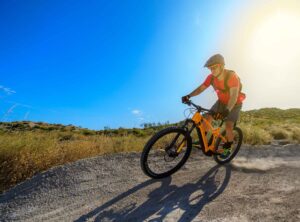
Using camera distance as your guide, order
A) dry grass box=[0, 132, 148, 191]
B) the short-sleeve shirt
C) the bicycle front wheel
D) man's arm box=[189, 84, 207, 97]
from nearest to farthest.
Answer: the bicycle front wheel
the short-sleeve shirt
dry grass box=[0, 132, 148, 191]
man's arm box=[189, 84, 207, 97]

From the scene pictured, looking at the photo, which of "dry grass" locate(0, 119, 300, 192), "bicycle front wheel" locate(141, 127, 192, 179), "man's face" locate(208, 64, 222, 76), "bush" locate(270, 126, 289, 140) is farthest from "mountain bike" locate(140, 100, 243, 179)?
"bush" locate(270, 126, 289, 140)

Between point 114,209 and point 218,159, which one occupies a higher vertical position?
point 218,159

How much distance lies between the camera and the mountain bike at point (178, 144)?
661cm

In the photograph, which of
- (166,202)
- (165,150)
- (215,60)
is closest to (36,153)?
(165,150)

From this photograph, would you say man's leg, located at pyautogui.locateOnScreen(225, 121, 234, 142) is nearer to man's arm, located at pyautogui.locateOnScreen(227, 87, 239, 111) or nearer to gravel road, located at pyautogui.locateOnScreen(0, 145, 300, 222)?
man's arm, located at pyautogui.locateOnScreen(227, 87, 239, 111)

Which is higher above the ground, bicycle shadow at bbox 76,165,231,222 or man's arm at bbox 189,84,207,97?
man's arm at bbox 189,84,207,97

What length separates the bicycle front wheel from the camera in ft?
21.2

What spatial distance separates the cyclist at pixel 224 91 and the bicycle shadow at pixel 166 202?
1.40 metres

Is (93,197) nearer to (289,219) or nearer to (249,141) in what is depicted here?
(289,219)

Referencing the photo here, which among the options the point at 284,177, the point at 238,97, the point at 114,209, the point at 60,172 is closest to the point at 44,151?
the point at 60,172

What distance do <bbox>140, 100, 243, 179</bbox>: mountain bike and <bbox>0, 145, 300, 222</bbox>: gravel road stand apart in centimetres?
30

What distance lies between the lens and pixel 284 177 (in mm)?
6762

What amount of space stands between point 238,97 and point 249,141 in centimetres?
398

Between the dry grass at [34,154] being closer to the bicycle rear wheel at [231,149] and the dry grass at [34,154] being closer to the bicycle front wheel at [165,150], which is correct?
the bicycle front wheel at [165,150]
